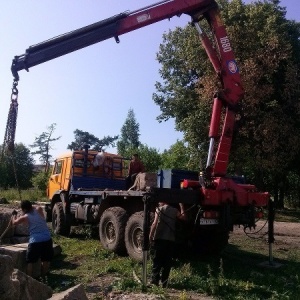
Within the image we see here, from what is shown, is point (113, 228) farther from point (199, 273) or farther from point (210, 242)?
point (199, 273)

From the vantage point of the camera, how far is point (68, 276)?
9.02 m

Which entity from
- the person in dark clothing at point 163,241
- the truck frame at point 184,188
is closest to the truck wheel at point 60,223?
the truck frame at point 184,188

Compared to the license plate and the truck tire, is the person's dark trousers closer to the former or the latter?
the license plate

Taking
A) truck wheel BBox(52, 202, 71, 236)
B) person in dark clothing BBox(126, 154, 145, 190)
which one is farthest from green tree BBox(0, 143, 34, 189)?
person in dark clothing BBox(126, 154, 145, 190)

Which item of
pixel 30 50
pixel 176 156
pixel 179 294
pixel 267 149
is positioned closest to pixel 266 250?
pixel 179 294

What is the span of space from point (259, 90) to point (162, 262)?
17.3m

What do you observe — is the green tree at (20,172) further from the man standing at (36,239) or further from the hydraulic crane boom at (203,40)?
the man standing at (36,239)

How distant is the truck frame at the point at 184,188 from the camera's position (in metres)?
9.88

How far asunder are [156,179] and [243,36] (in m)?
16.1

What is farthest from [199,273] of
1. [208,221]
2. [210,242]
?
[210,242]

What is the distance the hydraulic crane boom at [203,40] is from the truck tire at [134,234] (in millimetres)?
2026

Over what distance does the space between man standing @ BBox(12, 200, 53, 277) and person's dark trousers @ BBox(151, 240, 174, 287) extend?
6.79 ft

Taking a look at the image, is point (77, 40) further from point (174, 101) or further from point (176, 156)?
point (176, 156)

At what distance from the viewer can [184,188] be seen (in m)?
10.1
